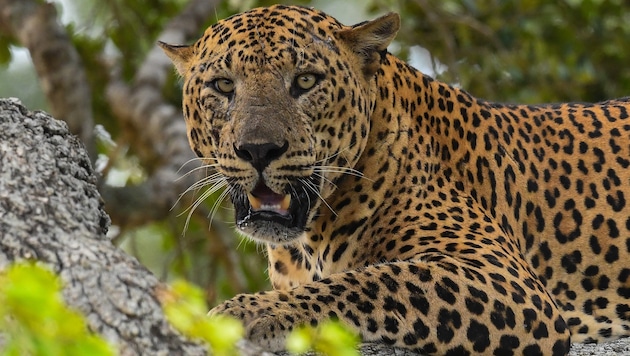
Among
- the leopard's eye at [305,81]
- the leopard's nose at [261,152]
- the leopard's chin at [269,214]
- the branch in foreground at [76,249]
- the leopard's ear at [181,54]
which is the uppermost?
the leopard's ear at [181,54]

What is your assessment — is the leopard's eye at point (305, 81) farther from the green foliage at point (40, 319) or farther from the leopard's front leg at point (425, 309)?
the green foliage at point (40, 319)

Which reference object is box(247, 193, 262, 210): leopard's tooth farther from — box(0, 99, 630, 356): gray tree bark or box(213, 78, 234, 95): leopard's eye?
box(0, 99, 630, 356): gray tree bark

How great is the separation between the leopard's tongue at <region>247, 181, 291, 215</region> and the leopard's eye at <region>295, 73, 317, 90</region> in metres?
0.72

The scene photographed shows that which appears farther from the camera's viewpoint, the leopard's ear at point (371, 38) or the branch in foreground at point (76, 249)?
the leopard's ear at point (371, 38)

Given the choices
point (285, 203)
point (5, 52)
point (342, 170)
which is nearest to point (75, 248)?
point (285, 203)

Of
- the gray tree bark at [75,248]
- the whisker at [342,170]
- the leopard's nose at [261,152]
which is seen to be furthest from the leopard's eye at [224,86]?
the gray tree bark at [75,248]

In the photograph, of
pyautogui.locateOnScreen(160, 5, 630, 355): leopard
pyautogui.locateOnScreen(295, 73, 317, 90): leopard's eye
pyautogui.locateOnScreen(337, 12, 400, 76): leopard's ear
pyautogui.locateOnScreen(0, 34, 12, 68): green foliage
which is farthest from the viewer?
pyautogui.locateOnScreen(0, 34, 12, 68): green foliage

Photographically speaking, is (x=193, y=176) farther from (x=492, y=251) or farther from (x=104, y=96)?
(x=492, y=251)

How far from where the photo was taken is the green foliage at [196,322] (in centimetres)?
238

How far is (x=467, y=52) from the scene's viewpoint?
13062 mm

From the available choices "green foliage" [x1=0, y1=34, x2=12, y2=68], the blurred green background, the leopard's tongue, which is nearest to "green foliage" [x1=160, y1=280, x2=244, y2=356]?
the leopard's tongue

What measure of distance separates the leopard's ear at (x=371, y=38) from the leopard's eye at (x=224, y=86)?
77 centimetres

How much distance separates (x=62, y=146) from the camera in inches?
166

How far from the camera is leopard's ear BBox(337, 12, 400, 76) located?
267 inches
